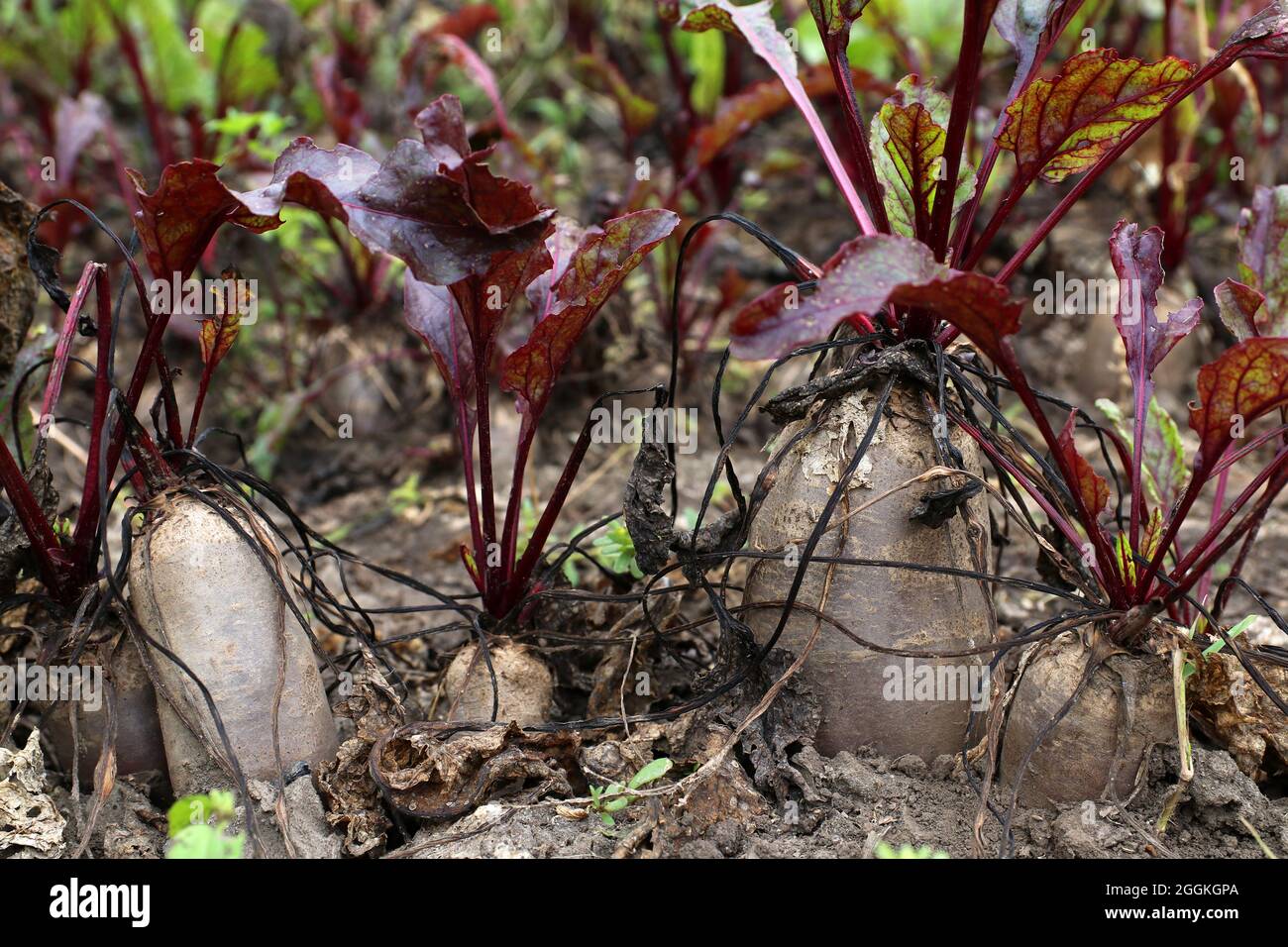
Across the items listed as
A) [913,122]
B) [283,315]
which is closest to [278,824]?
[913,122]

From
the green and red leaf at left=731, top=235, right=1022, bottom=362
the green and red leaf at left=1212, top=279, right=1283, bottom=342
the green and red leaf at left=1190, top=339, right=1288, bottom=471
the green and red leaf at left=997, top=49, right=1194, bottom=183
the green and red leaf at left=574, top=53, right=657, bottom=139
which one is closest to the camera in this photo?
the green and red leaf at left=731, top=235, right=1022, bottom=362

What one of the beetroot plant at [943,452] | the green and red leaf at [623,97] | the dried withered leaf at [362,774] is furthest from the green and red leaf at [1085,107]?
the green and red leaf at [623,97]

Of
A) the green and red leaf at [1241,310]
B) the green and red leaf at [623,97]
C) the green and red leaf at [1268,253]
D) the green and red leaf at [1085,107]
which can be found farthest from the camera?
the green and red leaf at [623,97]

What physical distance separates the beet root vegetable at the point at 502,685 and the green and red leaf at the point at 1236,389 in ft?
3.62

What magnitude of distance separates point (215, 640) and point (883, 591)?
3.44 ft

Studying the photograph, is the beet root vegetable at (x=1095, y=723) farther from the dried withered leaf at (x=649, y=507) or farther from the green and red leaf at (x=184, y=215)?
the green and red leaf at (x=184, y=215)

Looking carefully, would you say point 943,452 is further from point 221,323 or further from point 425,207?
point 221,323

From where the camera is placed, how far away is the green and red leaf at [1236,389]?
1405 mm

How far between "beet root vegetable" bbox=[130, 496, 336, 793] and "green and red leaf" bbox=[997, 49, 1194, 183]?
1.35 meters

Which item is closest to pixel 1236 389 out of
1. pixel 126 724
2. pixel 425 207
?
pixel 425 207

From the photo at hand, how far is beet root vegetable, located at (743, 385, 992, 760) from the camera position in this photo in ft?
5.61

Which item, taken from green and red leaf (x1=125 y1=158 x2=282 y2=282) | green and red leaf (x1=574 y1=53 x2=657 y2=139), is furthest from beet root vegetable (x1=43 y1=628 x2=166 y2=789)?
green and red leaf (x1=574 y1=53 x2=657 y2=139)

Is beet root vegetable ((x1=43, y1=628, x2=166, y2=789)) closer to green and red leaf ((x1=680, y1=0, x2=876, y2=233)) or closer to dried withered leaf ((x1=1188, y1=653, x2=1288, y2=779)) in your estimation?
green and red leaf ((x1=680, y1=0, x2=876, y2=233))

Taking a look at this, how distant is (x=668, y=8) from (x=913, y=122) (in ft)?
2.19
